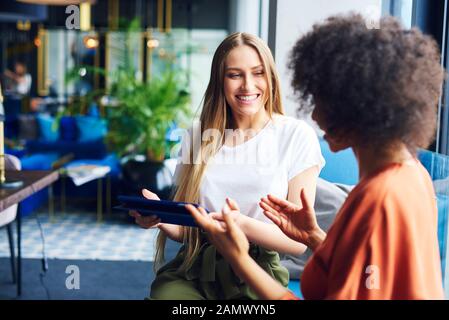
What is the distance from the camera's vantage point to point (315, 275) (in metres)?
1.06

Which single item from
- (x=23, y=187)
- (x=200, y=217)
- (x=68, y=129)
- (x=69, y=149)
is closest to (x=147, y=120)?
(x=69, y=149)

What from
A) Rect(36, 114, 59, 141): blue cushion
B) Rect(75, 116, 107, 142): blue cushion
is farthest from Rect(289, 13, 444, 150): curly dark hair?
Rect(36, 114, 59, 141): blue cushion

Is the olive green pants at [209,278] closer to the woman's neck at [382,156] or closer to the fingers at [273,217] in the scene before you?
the fingers at [273,217]

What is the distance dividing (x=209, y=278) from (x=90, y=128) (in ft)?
17.5

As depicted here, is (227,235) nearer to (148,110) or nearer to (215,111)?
(215,111)

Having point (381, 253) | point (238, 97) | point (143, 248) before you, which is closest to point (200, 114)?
point (238, 97)

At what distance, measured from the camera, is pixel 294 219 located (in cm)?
132

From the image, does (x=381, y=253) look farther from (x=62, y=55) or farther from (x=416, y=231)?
(x=62, y=55)

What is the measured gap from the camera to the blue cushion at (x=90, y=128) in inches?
262

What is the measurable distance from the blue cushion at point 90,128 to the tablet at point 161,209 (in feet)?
18.1

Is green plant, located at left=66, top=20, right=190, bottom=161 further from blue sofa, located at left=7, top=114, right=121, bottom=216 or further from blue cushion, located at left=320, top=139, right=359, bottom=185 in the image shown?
blue cushion, located at left=320, top=139, right=359, bottom=185

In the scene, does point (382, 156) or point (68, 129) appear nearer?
point (382, 156)

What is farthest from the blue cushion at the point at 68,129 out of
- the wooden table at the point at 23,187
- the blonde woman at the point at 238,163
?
the blonde woman at the point at 238,163
